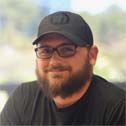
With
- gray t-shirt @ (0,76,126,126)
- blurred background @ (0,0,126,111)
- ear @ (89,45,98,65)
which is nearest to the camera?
gray t-shirt @ (0,76,126,126)

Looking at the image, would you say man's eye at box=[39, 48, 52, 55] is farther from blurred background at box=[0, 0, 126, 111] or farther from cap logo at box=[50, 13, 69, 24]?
blurred background at box=[0, 0, 126, 111]

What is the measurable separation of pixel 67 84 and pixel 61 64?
8 cm

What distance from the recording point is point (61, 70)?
1014mm

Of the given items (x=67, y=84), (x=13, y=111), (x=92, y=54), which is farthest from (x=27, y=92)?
(x=92, y=54)

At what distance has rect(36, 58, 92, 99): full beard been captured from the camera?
1.03 m

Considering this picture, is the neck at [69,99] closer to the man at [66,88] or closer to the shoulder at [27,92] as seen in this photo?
the man at [66,88]

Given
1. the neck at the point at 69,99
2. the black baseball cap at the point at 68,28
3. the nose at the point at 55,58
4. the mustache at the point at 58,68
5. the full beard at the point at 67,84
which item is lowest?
the neck at the point at 69,99

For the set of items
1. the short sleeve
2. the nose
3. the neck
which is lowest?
the short sleeve

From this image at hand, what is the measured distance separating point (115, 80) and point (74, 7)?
389mm

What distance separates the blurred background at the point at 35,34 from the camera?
1269mm

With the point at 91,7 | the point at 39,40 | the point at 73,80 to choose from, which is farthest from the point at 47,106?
the point at 91,7

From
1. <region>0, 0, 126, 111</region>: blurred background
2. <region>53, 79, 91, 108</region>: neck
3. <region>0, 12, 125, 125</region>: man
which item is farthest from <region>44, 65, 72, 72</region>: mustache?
<region>0, 0, 126, 111</region>: blurred background

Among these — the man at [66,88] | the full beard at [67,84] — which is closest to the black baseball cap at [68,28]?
the man at [66,88]

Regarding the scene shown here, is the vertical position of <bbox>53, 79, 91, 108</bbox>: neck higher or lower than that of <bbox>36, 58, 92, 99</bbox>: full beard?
lower
